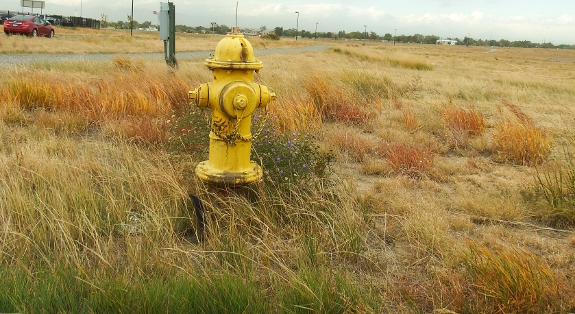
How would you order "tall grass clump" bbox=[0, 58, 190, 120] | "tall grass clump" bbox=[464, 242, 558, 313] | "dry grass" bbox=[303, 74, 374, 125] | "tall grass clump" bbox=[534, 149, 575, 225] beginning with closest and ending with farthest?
"tall grass clump" bbox=[464, 242, 558, 313], "tall grass clump" bbox=[534, 149, 575, 225], "tall grass clump" bbox=[0, 58, 190, 120], "dry grass" bbox=[303, 74, 374, 125]

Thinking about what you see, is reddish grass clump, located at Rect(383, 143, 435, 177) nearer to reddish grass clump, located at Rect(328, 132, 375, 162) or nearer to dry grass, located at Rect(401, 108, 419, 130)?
reddish grass clump, located at Rect(328, 132, 375, 162)

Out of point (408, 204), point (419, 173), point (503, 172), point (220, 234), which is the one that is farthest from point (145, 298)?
point (503, 172)

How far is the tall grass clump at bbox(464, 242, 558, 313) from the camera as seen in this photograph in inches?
84.7

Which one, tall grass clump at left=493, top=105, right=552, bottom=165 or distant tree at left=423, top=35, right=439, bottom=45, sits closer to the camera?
tall grass clump at left=493, top=105, right=552, bottom=165

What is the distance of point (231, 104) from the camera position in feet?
9.31

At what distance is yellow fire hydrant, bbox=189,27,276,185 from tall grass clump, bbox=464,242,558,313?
1335 mm

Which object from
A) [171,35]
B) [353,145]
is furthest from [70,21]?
[353,145]

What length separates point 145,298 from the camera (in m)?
2.06

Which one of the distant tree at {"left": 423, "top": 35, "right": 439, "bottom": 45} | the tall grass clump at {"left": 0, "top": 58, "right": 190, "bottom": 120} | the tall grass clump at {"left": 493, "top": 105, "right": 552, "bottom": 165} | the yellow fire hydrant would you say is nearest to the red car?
the tall grass clump at {"left": 0, "top": 58, "right": 190, "bottom": 120}

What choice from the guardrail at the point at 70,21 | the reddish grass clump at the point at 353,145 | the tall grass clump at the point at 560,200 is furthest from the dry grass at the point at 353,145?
the guardrail at the point at 70,21

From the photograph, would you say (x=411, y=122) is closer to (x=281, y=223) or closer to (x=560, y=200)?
(x=560, y=200)

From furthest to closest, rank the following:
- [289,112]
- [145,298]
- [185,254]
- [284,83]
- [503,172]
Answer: [284,83]
[289,112]
[503,172]
[185,254]
[145,298]

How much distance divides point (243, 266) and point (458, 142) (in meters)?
3.88

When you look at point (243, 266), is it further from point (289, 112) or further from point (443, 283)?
point (289, 112)
